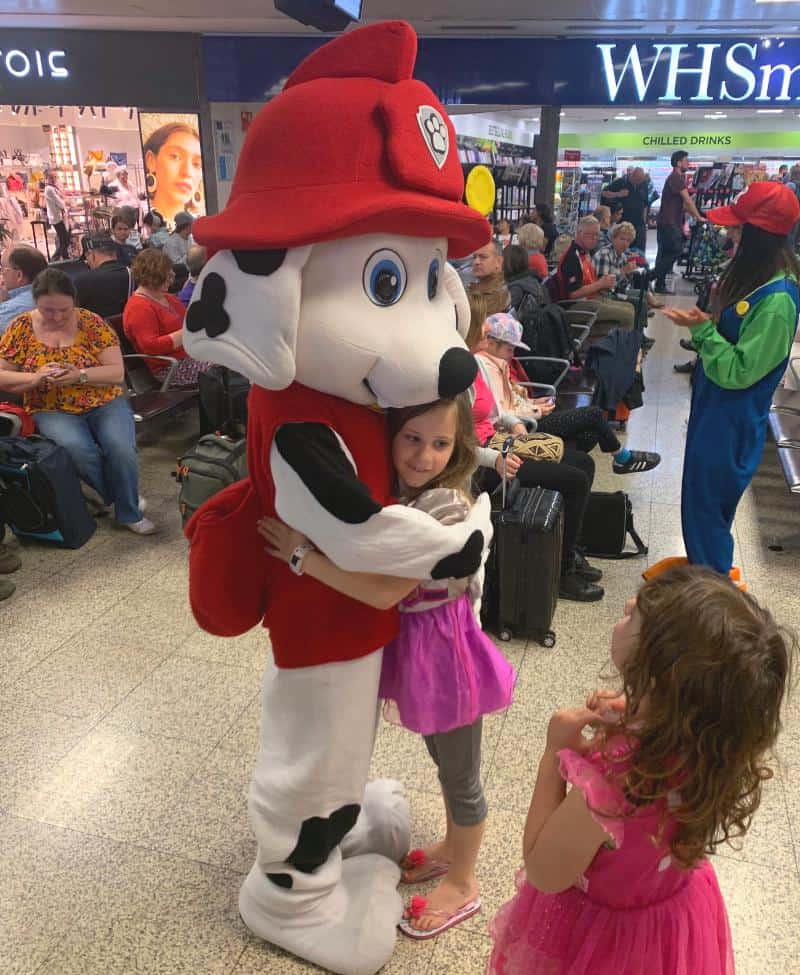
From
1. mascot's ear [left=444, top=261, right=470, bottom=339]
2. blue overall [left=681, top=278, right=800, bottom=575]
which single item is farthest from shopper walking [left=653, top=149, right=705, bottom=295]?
mascot's ear [left=444, top=261, right=470, bottom=339]

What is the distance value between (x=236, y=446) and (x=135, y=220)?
5.09 metres

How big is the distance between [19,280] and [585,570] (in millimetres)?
3737

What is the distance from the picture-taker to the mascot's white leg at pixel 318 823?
4.94 feet

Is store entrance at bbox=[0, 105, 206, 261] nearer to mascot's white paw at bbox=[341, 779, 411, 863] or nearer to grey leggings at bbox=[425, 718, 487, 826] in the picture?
mascot's white paw at bbox=[341, 779, 411, 863]

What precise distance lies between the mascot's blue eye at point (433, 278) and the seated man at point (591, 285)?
5.32 meters

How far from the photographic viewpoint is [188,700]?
274cm

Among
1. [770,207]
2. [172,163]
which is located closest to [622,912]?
[770,207]

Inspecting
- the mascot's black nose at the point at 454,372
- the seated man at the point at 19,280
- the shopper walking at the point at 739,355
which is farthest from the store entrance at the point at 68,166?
the mascot's black nose at the point at 454,372

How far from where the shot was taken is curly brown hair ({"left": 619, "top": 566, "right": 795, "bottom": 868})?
1.02 metres

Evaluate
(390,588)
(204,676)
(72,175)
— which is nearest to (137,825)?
(204,676)

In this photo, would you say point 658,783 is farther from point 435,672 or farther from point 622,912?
point 435,672

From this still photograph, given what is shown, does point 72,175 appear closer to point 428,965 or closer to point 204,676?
point 204,676

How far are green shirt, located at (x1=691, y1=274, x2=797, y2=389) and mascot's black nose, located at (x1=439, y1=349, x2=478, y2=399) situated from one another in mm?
1877

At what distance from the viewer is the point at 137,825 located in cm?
220
